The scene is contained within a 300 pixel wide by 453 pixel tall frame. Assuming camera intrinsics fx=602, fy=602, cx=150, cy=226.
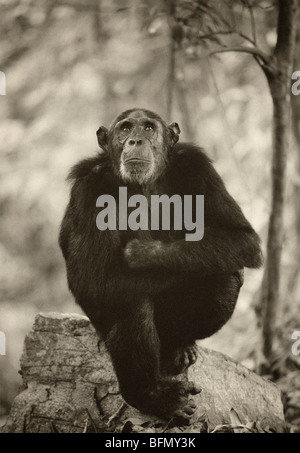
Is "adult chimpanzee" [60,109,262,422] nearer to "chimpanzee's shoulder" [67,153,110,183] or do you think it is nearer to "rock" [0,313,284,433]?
"chimpanzee's shoulder" [67,153,110,183]

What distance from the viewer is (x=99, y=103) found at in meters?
4.49

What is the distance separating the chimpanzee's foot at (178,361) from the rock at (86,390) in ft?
0.47

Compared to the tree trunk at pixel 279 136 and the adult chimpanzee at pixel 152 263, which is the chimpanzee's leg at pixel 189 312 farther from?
the tree trunk at pixel 279 136

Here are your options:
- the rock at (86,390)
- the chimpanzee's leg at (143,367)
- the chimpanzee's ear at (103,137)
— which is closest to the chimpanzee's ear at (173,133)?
the chimpanzee's ear at (103,137)

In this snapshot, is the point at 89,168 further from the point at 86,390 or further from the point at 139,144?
the point at 86,390

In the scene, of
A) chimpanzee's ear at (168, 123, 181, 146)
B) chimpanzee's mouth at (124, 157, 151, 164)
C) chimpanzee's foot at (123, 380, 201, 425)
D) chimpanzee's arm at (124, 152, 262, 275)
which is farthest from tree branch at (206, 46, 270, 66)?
chimpanzee's foot at (123, 380, 201, 425)

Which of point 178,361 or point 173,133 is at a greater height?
point 173,133

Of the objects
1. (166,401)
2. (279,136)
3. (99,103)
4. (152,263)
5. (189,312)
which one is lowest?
(166,401)

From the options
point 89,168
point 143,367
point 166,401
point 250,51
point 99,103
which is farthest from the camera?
point 99,103

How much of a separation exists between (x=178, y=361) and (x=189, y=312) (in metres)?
0.27

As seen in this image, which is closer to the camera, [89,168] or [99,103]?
[89,168]

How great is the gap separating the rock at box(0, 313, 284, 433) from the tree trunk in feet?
3.07

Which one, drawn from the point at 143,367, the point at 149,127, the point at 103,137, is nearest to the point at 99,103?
the point at 103,137
